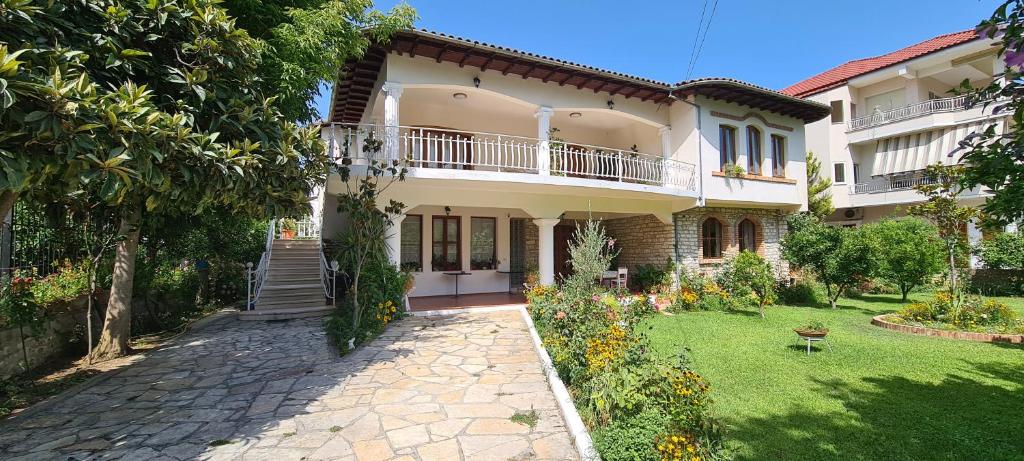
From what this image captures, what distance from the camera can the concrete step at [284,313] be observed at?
10477 millimetres

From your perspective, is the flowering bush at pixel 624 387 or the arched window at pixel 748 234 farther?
the arched window at pixel 748 234

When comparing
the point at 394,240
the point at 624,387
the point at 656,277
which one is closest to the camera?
the point at 624,387

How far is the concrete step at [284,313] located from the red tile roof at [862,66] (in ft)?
80.8

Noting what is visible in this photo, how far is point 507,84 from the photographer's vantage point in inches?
424

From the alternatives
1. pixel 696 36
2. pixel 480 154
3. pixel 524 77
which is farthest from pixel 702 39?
pixel 480 154

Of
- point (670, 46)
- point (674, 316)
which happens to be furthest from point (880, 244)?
point (670, 46)

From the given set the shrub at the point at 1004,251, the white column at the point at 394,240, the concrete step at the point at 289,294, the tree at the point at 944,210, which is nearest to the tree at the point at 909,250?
the tree at the point at 944,210

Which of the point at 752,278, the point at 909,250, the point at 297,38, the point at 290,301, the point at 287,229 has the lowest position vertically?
the point at 290,301

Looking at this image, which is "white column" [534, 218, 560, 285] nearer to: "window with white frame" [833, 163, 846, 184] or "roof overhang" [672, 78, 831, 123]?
"roof overhang" [672, 78, 831, 123]

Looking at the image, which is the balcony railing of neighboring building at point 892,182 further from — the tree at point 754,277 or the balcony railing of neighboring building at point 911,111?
the tree at point 754,277

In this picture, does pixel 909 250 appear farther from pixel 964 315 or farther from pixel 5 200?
pixel 5 200

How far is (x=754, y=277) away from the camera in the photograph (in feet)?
38.5

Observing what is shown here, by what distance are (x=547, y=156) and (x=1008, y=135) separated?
26.5ft

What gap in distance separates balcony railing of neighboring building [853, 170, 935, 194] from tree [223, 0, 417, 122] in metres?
23.0
